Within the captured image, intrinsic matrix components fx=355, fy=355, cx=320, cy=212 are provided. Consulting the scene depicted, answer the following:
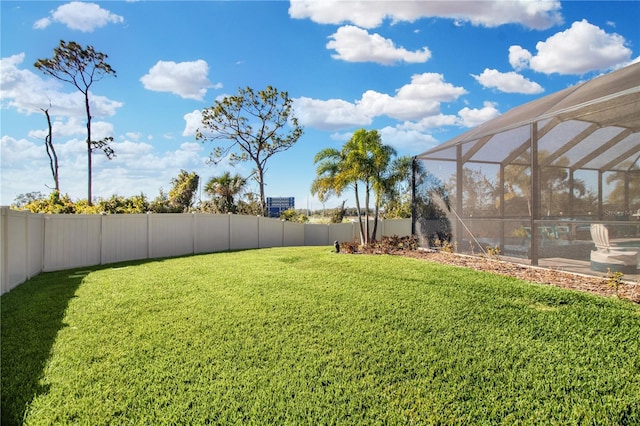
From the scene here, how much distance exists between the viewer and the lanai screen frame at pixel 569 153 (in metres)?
6.07

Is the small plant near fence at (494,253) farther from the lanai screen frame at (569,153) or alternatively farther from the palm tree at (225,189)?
the palm tree at (225,189)

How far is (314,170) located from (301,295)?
8.34m

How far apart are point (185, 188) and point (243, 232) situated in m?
9.82

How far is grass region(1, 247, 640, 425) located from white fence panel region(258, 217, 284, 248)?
33.7 feet

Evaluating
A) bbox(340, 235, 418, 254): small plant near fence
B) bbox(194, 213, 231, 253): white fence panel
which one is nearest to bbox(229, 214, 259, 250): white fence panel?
bbox(194, 213, 231, 253): white fence panel

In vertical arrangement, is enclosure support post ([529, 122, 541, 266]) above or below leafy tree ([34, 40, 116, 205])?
below

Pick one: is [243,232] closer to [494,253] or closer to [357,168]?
[357,168]

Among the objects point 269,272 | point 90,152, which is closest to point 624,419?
point 269,272

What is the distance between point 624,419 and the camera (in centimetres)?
256

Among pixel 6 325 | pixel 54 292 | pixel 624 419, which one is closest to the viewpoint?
pixel 624 419

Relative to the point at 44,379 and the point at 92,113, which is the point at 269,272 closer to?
the point at 44,379

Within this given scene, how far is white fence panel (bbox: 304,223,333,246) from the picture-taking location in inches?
719

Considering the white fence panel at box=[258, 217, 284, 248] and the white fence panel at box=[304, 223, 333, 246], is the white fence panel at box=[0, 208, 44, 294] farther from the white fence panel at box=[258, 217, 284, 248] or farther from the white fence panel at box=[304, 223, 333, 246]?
the white fence panel at box=[304, 223, 333, 246]

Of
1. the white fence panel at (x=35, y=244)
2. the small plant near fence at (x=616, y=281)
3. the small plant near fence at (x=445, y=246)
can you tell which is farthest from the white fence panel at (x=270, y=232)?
the small plant near fence at (x=616, y=281)
